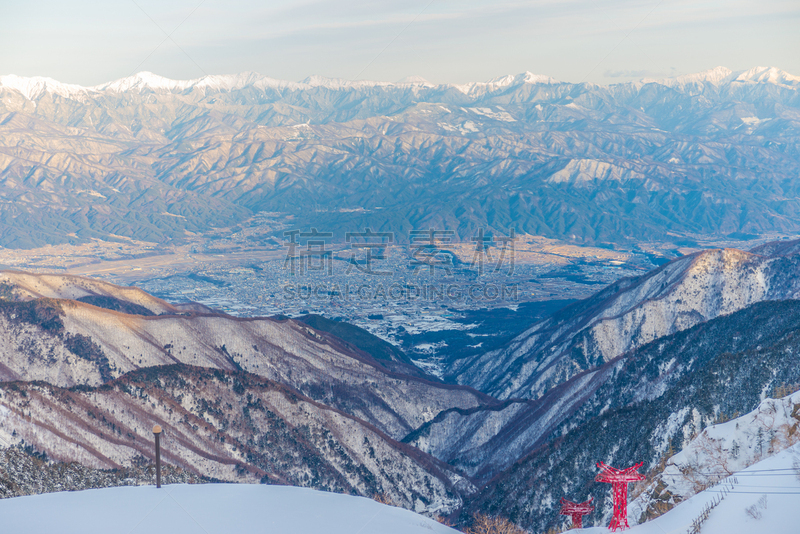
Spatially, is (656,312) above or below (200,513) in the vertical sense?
below

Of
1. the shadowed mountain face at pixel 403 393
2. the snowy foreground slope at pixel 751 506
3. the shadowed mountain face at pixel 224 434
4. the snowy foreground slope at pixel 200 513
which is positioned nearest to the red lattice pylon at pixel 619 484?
the snowy foreground slope at pixel 751 506

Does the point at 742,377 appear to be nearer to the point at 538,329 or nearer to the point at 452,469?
the point at 452,469

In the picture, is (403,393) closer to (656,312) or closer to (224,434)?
(224,434)

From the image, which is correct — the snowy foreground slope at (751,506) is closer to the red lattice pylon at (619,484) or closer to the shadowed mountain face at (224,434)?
the red lattice pylon at (619,484)

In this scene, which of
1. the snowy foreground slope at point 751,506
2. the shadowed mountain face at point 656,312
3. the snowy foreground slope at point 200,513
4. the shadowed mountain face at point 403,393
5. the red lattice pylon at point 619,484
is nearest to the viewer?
the snowy foreground slope at point 751,506

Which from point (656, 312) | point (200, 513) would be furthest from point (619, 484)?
point (656, 312)

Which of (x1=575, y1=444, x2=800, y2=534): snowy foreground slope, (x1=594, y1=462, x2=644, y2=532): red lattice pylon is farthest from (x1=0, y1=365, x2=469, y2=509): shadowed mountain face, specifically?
(x1=575, y1=444, x2=800, y2=534): snowy foreground slope

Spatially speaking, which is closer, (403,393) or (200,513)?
(200,513)
